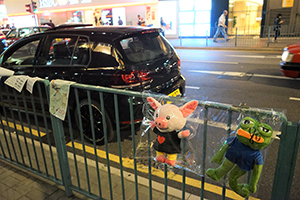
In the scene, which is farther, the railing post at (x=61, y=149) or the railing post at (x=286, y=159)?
the railing post at (x=61, y=149)

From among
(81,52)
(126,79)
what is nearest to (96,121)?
(126,79)

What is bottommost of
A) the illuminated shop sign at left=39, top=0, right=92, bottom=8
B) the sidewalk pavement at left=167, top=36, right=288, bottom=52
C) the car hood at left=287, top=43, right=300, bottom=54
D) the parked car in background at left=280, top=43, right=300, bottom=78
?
the sidewalk pavement at left=167, top=36, right=288, bottom=52

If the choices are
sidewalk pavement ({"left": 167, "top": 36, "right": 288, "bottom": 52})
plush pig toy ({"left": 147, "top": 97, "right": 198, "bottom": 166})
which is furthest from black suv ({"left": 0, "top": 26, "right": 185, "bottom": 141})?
sidewalk pavement ({"left": 167, "top": 36, "right": 288, "bottom": 52})

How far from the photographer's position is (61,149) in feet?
9.21

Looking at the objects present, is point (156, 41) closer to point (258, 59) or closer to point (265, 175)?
point (265, 175)

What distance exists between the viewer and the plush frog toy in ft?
4.96

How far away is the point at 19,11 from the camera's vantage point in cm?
3391

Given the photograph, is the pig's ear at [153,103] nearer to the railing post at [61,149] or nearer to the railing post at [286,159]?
the railing post at [286,159]

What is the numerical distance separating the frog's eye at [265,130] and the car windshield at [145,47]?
2.77m

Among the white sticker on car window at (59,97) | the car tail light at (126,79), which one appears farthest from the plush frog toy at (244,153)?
the car tail light at (126,79)

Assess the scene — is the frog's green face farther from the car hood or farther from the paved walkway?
the car hood

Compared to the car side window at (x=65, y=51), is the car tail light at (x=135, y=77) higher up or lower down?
lower down

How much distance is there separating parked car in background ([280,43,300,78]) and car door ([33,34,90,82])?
551cm

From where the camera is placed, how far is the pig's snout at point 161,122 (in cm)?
190
